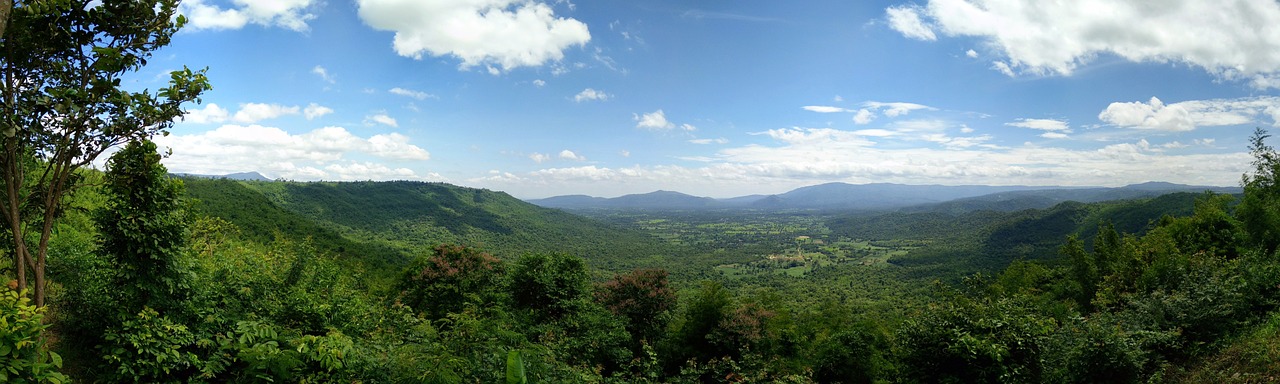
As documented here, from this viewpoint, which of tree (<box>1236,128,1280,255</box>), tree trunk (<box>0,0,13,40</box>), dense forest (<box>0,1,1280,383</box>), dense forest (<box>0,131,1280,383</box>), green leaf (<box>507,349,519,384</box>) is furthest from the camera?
tree (<box>1236,128,1280,255</box>)

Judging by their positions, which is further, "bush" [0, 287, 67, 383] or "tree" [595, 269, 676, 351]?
"tree" [595, 269, 676, 351]

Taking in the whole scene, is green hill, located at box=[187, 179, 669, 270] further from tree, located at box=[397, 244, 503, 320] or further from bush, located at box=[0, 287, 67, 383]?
bush, located at box=[0, 287, 67, 383]

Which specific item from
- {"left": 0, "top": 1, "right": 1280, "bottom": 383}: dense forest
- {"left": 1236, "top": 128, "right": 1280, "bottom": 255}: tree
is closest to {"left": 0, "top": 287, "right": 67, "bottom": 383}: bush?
{"left": 0, "top": 1, "right": 1280, "bottom": 383}: dense forest

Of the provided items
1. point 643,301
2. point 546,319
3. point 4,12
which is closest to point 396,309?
point 546,319

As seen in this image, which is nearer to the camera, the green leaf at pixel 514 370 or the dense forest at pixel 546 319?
the green leaf at pixel 514 370

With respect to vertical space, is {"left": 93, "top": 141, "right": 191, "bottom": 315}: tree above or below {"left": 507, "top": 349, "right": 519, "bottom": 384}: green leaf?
above

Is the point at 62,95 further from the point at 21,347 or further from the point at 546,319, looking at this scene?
the point at 546,319

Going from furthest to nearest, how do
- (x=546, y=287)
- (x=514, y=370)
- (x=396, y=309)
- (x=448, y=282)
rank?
(x=546, y=287) → (x=448, y=282) → (x=396, y=309) → (x=514, y=370)

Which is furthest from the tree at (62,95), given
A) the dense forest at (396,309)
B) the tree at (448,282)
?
the tree at (448,282)

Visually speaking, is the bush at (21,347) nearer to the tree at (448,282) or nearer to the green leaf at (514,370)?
the green leaf at (514,370)

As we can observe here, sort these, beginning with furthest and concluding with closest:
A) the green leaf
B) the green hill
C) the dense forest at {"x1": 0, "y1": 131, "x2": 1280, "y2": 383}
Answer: the green hill
the dense forest at {"x1": 0, "y1": 131, "x2": 1280, "y2": 383}
the green leaf

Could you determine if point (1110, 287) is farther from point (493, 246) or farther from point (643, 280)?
point (493, 246)

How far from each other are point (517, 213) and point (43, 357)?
181 m

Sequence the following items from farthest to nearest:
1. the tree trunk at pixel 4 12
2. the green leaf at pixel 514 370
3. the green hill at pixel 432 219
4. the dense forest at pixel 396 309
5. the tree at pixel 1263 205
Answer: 1. the green hill at pixel 432 219
2. the tree at pixel 1263 205
3. the dense forest at pixel 396 309
4. the tree trunk at pixel 4 12
5. the green leaf at pixel 514 370
